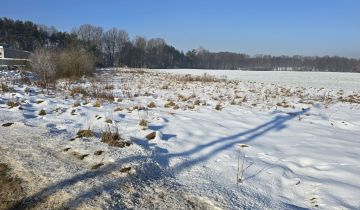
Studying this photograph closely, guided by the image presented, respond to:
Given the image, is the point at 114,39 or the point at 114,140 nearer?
the point at 114,140

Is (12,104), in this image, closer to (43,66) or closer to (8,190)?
(8,190)

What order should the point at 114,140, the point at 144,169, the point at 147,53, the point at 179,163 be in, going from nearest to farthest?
the point at 144,169, the point at 179,163, the point at 114,140, the point at 147,53

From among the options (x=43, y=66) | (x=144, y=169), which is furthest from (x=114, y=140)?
(x=43, y=66)

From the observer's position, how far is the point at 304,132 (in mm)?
7668

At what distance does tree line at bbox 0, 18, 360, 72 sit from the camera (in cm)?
7212

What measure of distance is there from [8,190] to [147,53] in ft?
370

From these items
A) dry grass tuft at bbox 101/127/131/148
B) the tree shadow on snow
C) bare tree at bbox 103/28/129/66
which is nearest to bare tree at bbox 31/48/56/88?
dry grass tuft at bbox 101/127/131/148

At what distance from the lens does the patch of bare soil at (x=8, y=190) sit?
11.5ft

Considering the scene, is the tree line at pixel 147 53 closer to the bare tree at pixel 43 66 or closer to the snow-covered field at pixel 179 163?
the bare tree at pixel 43 66

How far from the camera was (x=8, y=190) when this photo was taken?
3.79m

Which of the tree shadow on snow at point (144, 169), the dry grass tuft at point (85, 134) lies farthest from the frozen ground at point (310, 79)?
the dry grass tuft at point (85, 134)

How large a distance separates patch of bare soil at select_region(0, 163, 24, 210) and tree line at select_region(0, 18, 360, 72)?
61.9m

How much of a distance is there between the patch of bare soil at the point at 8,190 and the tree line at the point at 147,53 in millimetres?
61940

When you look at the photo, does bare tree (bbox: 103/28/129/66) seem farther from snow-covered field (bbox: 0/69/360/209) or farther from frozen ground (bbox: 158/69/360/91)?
snow-covered field (bbox: 0/69/360/209)
